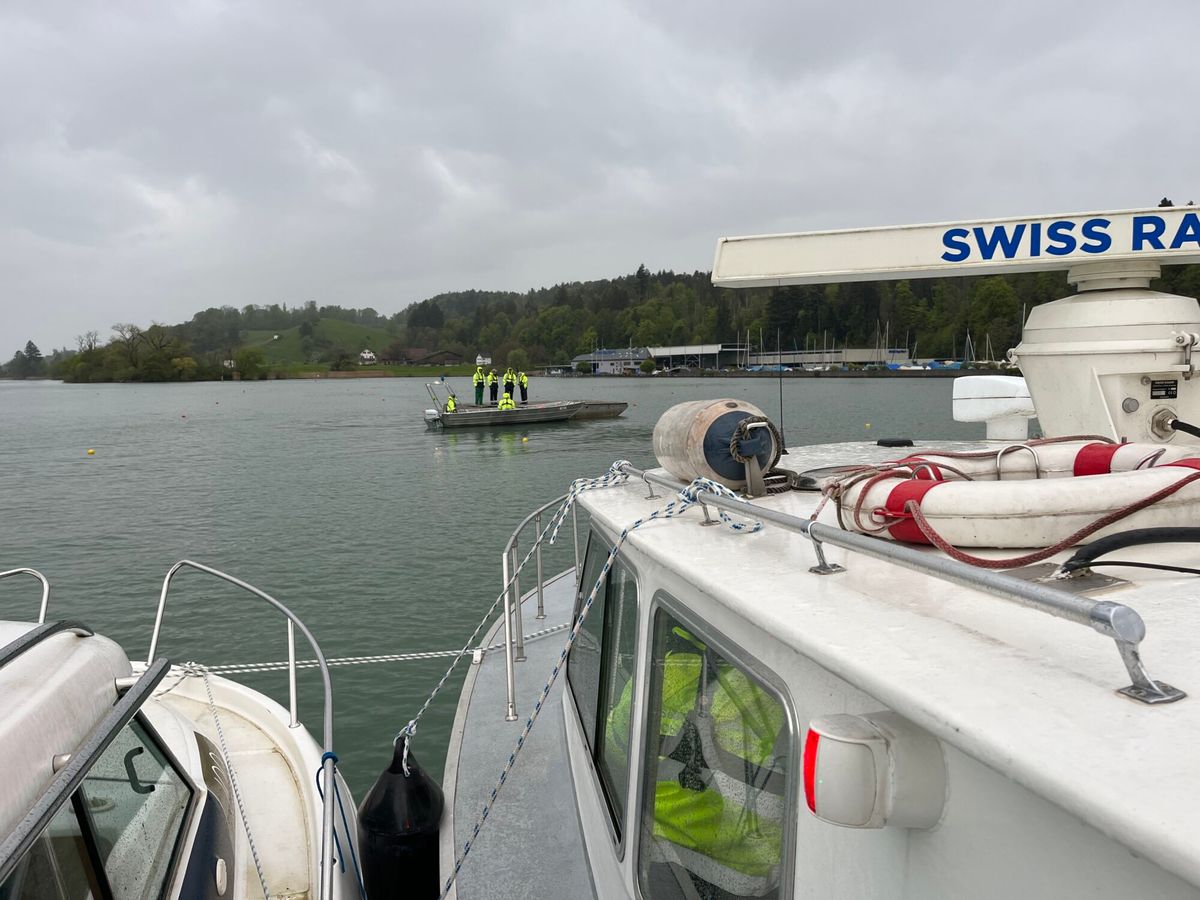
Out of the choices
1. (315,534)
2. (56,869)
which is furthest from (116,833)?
(315,534)

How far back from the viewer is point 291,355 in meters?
192

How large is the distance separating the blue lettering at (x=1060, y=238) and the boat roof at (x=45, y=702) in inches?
189

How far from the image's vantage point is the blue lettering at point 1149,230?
14.2 ft

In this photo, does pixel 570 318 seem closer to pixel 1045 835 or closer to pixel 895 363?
pixel 895 363

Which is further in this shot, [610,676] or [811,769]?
[610,676]

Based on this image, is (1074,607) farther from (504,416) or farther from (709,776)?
(504,416)

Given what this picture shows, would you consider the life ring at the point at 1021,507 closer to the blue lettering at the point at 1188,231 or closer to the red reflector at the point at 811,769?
the red reflector at the point at 811,769

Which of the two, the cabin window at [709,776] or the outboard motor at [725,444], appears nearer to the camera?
the cabin window at [709,776]

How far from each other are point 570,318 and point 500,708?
154964 mm

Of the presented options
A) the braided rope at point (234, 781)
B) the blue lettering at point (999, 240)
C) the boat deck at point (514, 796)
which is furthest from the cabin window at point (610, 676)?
the blue lettering at point (999, 240)

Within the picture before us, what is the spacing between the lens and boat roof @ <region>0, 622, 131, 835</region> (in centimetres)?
227

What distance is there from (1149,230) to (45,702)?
522cm

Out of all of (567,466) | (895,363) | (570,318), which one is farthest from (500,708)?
(570,318)

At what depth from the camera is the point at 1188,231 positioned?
14.1 feet
